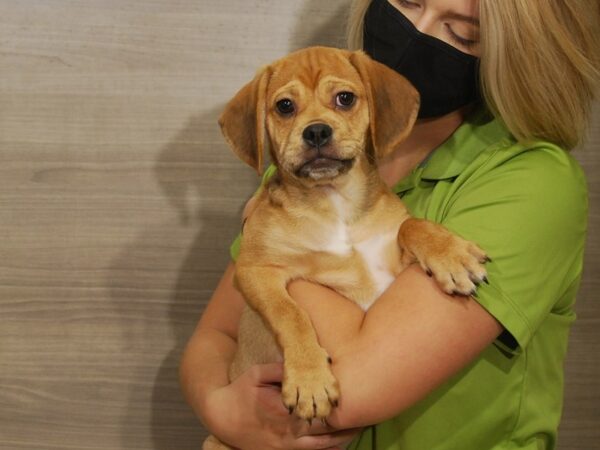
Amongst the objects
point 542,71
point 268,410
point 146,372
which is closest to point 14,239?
point 146,372

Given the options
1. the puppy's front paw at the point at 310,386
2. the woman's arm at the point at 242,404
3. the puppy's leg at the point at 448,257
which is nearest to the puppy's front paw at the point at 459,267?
the puppy's leg at the point at 448,257

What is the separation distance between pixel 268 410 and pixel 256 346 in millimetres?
249

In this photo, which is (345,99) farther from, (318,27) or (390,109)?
(318,27)

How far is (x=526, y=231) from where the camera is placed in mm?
1440

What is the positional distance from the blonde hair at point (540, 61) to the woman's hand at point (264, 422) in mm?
787

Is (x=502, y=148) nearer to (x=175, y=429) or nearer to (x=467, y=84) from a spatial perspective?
(x=467, y=84)

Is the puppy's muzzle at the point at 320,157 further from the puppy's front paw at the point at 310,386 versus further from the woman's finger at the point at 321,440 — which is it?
the woman's finger at the point at 321,440

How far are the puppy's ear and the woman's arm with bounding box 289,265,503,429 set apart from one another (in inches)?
21.6

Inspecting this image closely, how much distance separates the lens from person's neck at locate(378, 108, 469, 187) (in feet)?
6.43

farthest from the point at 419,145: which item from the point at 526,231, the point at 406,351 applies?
the point at 406,351

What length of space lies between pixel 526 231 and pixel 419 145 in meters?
0.61

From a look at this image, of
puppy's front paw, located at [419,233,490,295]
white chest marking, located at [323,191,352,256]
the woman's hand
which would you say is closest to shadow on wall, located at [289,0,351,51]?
white chest marking, located at [323,191,352,256]

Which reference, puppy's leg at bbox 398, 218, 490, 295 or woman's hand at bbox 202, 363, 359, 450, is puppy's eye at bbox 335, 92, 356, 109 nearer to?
puppy's leg at bbox 398, 218, 490, 295

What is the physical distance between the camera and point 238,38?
7.77 ft
